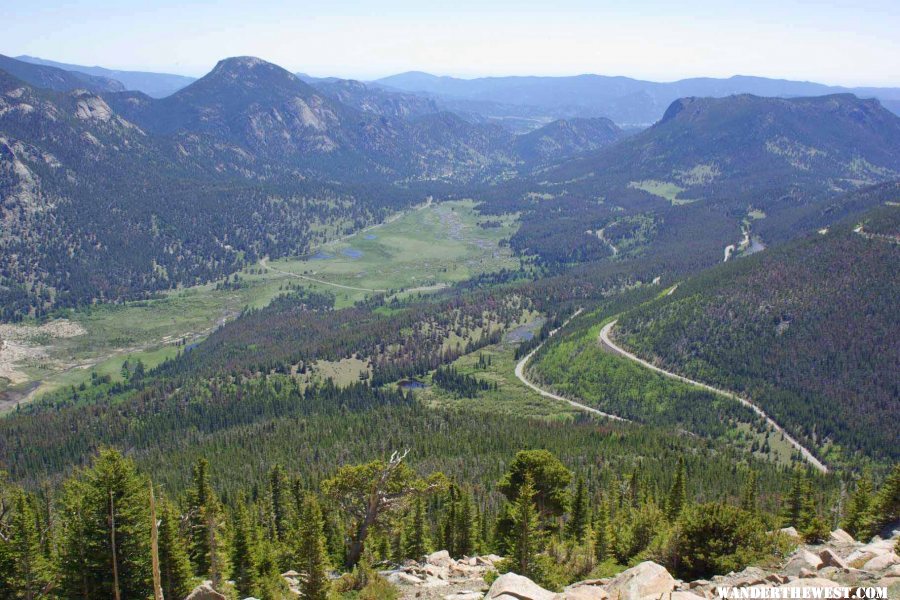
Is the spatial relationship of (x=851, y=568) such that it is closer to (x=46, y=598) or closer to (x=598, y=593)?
(x=598, y=593)

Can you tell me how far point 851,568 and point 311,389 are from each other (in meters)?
172

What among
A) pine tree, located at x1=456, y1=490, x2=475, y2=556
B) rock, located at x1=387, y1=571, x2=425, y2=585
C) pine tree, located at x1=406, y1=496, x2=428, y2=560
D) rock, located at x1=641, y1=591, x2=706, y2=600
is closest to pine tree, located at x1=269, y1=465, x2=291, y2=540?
pine tree, located at x1=406, y1=496, x2=428, y2=560

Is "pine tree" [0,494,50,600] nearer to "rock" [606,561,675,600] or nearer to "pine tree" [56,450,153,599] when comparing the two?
"pine tree" [56,450,153,599]

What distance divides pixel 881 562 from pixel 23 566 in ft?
189

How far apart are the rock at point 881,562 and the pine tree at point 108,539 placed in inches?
1741

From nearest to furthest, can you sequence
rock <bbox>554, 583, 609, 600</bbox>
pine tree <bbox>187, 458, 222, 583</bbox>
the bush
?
rock <bbox>554, 583, 609, 600</bbox>
the bush
pine tree <bbox>187, 458, 222, 583</bbox>

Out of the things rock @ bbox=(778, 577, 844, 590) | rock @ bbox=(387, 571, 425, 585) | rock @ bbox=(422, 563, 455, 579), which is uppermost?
rock @ bbox=(778, 577, 844, 590)

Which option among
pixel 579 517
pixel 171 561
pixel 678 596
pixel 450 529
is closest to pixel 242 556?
pixel 171 561

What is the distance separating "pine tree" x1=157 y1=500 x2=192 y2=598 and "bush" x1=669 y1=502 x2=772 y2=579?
124ft

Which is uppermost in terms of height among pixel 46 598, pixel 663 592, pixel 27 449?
pixel 663 592

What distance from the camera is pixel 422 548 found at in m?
74.9

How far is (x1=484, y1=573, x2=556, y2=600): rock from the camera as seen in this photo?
37.8 meters

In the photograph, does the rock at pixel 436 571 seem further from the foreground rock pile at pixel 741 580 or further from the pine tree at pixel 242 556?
the pine tree at pixel 242 556

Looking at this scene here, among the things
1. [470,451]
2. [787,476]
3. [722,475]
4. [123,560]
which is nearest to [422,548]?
[123,560]
